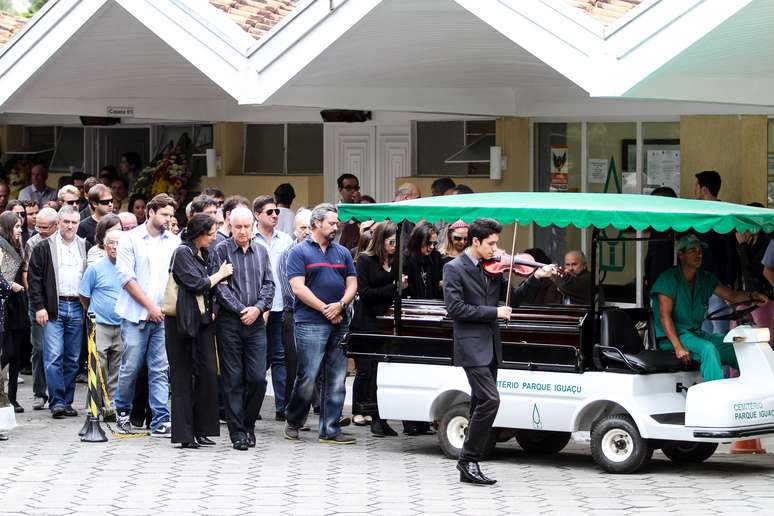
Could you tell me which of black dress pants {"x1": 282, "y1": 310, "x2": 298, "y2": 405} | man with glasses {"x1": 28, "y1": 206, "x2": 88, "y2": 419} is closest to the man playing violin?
black dress pants {"x1": 282, "y1": 310, "x2": 298, "y2": 405}

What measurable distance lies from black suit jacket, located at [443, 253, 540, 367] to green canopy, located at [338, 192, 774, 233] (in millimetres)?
676

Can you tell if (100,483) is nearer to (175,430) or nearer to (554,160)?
(175,430)

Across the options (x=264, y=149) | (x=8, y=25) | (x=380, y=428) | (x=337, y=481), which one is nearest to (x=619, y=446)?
(x=337, y=481)

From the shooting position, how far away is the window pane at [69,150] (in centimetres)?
2311

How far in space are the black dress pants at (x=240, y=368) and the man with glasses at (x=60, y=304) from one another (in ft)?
7.20

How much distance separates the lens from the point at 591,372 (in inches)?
429

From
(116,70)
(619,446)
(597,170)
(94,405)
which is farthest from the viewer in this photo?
(116,70)

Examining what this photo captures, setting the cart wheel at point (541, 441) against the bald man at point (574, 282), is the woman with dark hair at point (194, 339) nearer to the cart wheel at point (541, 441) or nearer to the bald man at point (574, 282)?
the cart wheel at point (541, 441)

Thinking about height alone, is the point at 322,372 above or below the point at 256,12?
below

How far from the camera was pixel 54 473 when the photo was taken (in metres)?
10.9

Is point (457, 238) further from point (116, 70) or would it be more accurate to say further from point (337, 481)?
point (116, 70)

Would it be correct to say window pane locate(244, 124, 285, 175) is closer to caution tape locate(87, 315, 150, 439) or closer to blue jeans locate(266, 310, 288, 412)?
blue jeans locate(266, 310, 288, 412)

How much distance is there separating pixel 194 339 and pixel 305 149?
8.88 meters

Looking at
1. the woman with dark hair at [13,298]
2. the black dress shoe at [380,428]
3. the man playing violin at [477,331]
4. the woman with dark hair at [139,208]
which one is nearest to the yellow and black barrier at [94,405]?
the woman with dark hair at [13,298]
